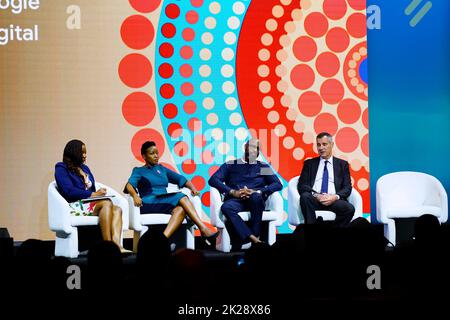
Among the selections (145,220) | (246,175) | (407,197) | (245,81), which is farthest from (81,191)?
(407,197)

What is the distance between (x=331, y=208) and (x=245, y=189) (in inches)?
32.5

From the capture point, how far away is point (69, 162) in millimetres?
5363

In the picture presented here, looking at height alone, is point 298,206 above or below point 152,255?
below

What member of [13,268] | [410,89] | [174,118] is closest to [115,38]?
[174,118]

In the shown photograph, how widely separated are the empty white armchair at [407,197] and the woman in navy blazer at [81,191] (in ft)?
8.10

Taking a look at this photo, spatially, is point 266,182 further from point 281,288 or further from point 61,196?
point 281,288

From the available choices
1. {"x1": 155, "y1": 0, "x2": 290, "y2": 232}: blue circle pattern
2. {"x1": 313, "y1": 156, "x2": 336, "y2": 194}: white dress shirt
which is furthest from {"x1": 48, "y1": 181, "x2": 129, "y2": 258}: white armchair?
{"x1": 313, "y1": 156, "x2": 336, "y2": 194}: white dress shirt

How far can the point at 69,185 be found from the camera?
523 centimetres

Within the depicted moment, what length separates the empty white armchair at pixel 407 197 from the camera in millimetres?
5781

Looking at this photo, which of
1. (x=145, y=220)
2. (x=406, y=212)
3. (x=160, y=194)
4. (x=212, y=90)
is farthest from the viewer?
(x=212, y=90)

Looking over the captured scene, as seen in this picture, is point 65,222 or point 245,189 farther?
point 245,189

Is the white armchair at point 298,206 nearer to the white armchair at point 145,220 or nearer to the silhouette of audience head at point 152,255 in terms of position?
the white armchair at point 145,220

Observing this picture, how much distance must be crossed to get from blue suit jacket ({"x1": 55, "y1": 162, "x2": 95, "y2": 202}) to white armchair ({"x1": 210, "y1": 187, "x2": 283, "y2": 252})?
1.14m

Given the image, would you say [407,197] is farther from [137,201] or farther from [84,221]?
[84,221]
